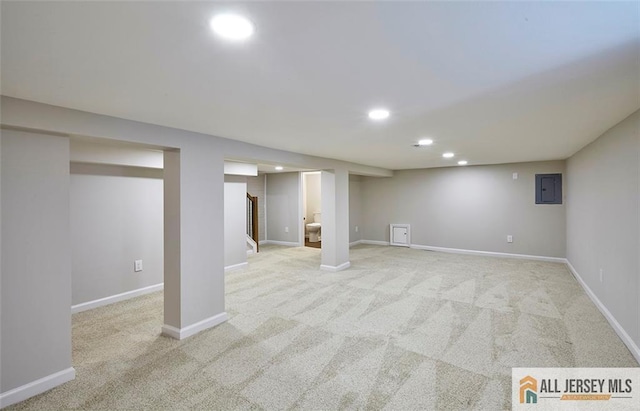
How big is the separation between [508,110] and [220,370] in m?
2.92

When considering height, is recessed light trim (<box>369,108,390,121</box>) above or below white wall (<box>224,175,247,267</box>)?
above

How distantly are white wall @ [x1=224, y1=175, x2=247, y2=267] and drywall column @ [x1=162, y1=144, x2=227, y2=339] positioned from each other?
231cm

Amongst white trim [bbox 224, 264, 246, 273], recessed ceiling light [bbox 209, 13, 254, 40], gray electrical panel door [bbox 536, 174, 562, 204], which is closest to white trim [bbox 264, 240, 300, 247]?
white trim [bbox 224, 264, 246, 273]

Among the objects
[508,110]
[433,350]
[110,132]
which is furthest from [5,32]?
[433,350]

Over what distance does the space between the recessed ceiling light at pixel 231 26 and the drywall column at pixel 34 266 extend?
1777mm

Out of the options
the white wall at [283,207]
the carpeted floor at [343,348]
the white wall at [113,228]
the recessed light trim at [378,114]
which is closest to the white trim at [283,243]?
the white wall at [283,207]

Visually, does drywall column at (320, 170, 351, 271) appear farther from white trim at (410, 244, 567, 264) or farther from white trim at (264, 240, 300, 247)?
white trim at (410, 244, 567, 264)

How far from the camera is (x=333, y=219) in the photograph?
539 cm

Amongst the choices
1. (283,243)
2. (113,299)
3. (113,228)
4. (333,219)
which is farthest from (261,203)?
(113,299)

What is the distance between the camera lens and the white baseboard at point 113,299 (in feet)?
11.7

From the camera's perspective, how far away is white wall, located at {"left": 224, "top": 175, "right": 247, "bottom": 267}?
18.1 feet

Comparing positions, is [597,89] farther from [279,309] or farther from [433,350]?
[279,309]

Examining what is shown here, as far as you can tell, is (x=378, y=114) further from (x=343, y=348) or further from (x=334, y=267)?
(x=334, y=267)

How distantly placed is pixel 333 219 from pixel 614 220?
352cm
